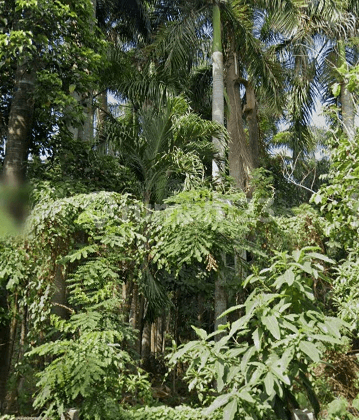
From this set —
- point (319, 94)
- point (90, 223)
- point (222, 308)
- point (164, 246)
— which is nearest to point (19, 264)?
point (90, 223)

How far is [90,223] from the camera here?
580 centimetres

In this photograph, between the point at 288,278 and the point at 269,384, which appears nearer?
the point at 269,384

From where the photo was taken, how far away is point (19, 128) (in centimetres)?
651

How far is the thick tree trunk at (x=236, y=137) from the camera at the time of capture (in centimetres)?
1002

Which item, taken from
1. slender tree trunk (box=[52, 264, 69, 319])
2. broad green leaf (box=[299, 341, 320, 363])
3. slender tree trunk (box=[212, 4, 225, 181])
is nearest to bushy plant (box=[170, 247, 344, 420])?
broad green leaf (box=[299, 341, 320, 363])

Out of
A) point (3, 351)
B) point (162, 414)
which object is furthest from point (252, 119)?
point (162, 414)

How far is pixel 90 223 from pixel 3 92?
3.13 m

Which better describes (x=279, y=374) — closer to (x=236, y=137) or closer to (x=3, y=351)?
(x=3, y=351)

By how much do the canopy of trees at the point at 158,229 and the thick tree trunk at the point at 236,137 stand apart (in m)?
0.05

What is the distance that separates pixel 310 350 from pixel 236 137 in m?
8.07

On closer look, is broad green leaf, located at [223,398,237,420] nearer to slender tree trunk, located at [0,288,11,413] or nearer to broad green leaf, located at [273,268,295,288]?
broad green leaf, located at [273,268,295,288]

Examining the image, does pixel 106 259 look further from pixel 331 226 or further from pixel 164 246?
pixel 331 226

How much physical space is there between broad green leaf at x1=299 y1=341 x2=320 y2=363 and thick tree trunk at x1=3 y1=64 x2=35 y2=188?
15.2 feet

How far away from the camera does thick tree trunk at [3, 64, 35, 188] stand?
20.7 feet
